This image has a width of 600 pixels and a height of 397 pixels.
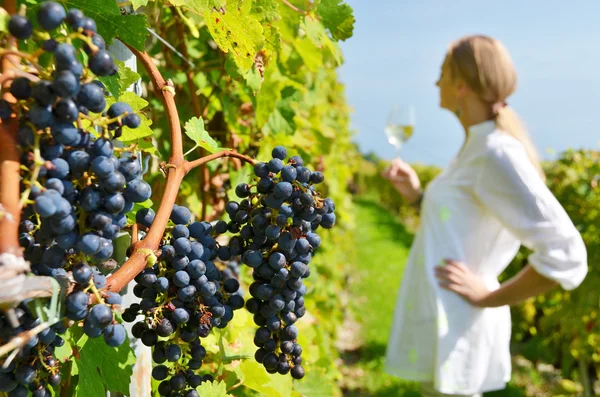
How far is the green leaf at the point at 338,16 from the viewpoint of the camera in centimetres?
158

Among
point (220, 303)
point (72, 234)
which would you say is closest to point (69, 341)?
point (220, 303)

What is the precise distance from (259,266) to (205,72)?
1.19 meters

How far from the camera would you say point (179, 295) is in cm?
88

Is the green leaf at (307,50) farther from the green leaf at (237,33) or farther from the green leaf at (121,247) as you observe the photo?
the green leaf at (121,247)

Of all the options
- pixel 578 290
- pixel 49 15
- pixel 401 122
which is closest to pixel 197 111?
pixel 49 15

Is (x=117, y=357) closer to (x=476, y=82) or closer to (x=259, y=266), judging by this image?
(x=259, y=266)

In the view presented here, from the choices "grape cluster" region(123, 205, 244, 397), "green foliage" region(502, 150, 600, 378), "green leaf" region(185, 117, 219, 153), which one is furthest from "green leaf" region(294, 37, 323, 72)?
"green foliage" region(502, 150, 600, 378)

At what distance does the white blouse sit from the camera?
95.6 inches

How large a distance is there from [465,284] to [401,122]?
179 cm

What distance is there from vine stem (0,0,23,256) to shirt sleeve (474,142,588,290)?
2230 millimetres

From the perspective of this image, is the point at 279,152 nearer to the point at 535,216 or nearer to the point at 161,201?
the point at 161,201

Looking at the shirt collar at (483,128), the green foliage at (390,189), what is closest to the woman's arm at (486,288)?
the shirt collar at (483,128)

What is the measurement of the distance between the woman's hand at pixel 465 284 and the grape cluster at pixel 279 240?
6.24ft

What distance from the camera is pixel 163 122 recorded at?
6.05 ft
